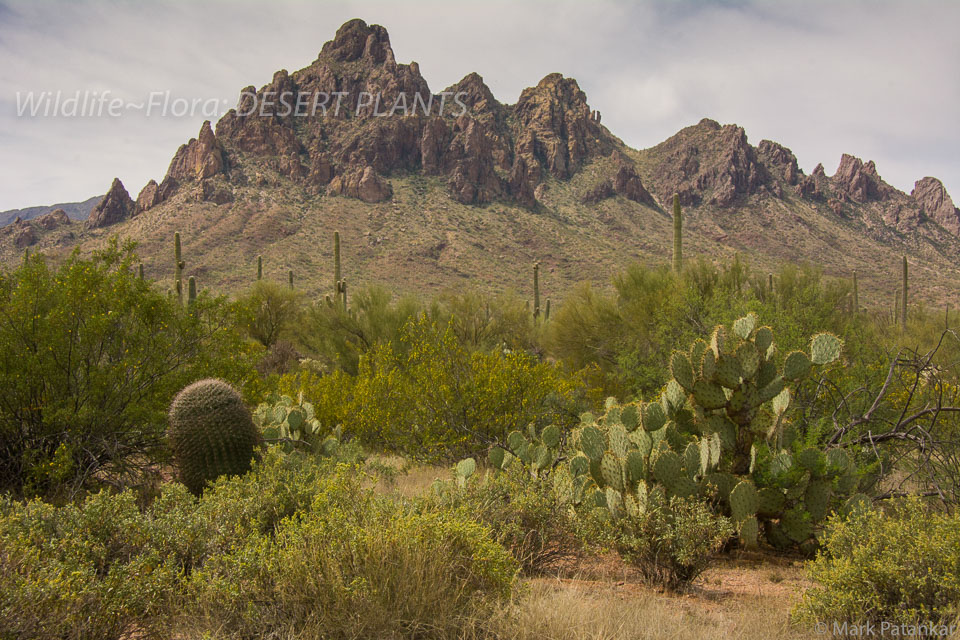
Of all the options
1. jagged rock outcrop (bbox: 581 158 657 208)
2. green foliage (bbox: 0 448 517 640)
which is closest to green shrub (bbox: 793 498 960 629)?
green foliage (bbox: 0 448 517 640)

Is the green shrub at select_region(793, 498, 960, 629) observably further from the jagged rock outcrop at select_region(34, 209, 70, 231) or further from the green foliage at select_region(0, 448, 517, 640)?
the jagged rock outcrop at select_region(34, 209, 70, 231)

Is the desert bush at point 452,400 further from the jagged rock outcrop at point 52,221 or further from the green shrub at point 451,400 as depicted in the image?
the jagged rock outcrop at point 52,221

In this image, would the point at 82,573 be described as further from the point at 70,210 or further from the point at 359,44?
the point at 70,210

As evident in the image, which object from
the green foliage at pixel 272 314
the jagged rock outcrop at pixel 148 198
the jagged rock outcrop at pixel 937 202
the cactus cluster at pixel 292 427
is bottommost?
the cactus cluster at pixel 292 427

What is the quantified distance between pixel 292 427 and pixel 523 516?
4.38 m

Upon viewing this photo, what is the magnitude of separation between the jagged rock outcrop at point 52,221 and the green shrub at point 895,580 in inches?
3494

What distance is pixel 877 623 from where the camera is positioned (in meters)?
3.16


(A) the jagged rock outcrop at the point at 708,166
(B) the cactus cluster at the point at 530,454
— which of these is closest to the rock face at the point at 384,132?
(A) the jagged rock outcrop at the point at 708,166

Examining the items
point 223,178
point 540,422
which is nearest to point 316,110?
point 223,178

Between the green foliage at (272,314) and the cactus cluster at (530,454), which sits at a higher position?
the green foliage at (272,314)

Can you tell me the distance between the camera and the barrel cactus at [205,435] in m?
6.16

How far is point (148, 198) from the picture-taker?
73.2m

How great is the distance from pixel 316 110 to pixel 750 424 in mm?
92016

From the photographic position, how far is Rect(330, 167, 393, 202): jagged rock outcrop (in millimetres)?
70875
